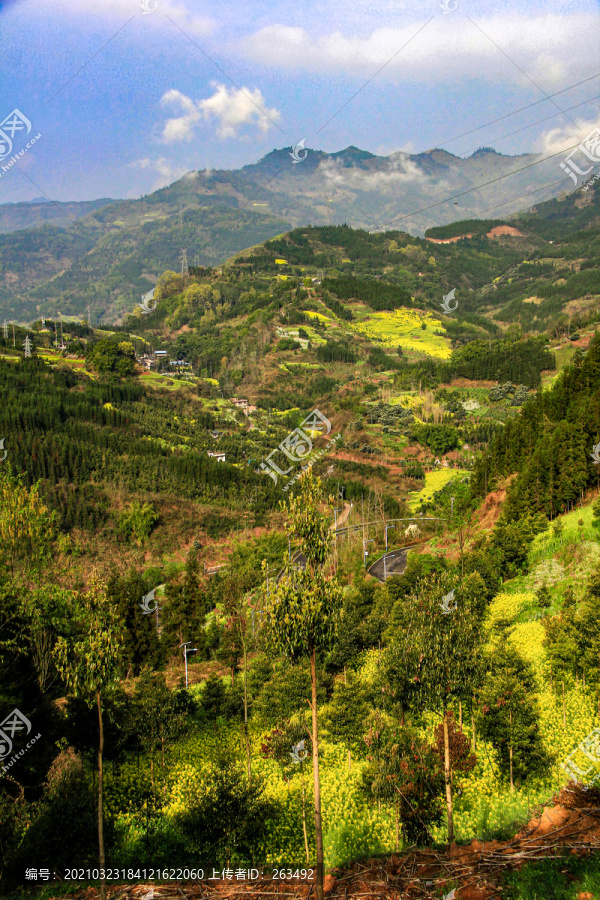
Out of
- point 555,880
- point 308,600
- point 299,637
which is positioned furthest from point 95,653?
point 555,880

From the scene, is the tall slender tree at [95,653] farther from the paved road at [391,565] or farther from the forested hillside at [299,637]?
the paved road at [391,565]

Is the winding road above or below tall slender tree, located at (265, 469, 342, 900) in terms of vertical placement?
below

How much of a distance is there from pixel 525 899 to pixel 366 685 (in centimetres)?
1514

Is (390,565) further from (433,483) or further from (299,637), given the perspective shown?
(299,637)

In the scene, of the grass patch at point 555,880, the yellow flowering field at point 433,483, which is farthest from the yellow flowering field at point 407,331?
the grass patch at point 555,880

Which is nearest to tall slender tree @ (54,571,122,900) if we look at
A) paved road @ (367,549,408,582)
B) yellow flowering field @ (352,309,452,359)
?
paved road @ (367,549,408,582)

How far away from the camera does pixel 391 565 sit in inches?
1833

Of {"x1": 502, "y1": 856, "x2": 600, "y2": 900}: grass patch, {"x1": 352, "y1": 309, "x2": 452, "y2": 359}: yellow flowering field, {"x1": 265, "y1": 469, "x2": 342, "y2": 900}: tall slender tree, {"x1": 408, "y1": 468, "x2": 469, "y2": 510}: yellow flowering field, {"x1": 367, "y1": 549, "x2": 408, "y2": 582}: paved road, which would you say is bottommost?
{"x1": 367, "y1": 549, "x2": 408, "y2": 582}: paved road

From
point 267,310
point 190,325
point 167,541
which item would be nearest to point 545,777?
point 167,541

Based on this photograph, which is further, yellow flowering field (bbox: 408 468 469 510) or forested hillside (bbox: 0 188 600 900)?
yellow flowering field (bbox: 408 468 469 510)

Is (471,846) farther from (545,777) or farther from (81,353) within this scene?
(81,353)

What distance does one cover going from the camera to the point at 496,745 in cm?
2000

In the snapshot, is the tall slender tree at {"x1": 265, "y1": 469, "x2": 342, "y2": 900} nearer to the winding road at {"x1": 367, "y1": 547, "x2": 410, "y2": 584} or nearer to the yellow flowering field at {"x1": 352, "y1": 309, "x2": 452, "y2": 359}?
the winding road at {"x1": 367, "y1": 547, "x2": 410, "y2": 584}

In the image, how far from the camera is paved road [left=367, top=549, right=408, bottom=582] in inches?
1758
